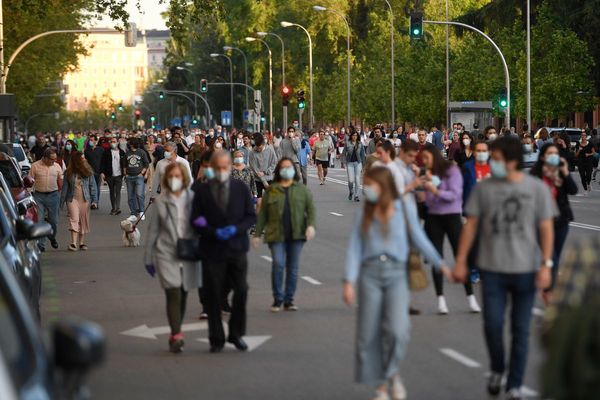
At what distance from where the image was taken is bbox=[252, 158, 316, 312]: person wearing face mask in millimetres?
14773

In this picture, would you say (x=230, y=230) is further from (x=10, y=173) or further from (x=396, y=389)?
(x=10, y=173)

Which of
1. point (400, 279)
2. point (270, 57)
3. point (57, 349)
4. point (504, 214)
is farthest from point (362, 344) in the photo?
point (270, 57)

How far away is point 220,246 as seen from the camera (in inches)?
481

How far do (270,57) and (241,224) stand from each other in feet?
274

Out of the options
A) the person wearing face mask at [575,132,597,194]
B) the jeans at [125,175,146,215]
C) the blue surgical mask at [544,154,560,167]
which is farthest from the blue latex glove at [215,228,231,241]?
the person wearing face mask at [575,132,597,194]

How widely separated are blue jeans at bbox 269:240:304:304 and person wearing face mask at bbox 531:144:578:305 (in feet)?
7.60

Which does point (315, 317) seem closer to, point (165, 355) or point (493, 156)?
point (165, 355)

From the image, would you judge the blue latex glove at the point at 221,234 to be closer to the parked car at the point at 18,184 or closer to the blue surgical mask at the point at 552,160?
the blue surgical mask at the point at 552,160

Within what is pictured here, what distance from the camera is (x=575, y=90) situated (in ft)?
206

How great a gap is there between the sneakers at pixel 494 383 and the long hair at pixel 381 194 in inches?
43.4

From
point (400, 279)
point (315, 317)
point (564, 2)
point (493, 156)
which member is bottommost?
point (315, 317)

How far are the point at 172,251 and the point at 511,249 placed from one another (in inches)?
142

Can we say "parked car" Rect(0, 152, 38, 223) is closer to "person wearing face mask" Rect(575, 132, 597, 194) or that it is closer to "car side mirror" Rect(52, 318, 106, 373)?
"car side mirror" Rect(52, 318, 106, 373)

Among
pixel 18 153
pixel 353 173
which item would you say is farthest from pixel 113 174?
pixel 18 153
